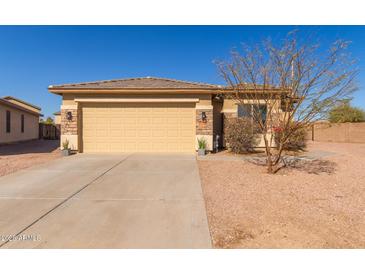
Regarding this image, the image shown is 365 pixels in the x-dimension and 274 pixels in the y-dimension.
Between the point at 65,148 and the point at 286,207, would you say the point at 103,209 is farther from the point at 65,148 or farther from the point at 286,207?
the point at 65,148

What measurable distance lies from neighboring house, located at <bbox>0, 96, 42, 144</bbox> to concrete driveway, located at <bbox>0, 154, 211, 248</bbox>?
11862 millimetres

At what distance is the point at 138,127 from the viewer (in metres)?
11.0

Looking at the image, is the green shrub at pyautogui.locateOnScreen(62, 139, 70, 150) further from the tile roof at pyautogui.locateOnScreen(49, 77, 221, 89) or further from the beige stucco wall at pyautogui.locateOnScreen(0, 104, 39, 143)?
the beige stucco wall at pyautogui.locateOnScreen(0, 104, 39, 143)

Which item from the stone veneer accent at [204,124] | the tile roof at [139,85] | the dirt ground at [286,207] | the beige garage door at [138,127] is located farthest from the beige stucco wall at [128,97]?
the dirt ground at [286,207]

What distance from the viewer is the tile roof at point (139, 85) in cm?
1073

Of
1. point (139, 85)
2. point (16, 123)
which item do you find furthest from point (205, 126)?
point (16, 123)

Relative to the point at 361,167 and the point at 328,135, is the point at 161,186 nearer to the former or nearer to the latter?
the point at 361,167

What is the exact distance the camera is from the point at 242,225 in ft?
10.9

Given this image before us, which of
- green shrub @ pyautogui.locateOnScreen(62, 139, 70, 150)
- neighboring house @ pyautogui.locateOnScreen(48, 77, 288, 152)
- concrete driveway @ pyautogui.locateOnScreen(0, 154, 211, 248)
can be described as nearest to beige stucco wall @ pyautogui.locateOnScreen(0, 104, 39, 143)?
neighboring house @ pyautogui.locateOnScreen(48, 77, 288, 152)

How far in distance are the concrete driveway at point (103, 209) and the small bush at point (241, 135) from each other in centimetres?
429

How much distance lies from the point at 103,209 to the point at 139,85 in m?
8.38

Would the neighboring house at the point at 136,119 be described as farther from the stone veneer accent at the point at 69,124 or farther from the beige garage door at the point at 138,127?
the stone veneer accent at the point at 69,124

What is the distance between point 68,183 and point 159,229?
3652 millimetres

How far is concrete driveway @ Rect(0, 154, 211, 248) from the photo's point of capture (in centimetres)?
296
